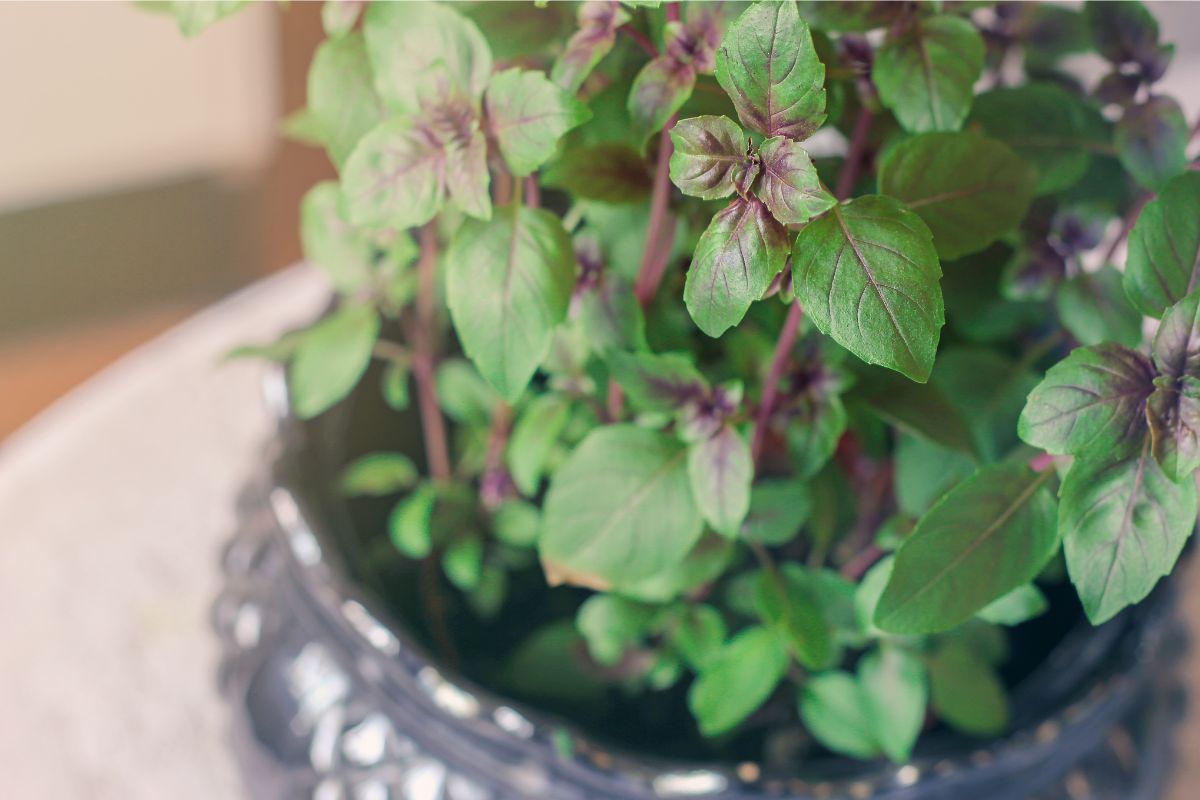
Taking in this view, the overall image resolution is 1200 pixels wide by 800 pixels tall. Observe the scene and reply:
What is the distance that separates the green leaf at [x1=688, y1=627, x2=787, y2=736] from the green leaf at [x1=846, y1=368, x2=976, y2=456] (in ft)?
0.26

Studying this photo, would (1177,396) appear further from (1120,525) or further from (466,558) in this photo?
(466,558)

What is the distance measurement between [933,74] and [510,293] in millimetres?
111

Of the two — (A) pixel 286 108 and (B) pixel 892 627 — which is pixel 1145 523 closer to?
(B) pixel 892 627

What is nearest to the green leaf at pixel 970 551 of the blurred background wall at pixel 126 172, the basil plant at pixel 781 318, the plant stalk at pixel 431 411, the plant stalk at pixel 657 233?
the basil plant at pixel 781 318

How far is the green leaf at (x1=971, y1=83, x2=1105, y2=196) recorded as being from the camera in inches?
12.5

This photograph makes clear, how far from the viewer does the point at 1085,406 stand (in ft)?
0.75

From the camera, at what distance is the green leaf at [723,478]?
11.6 inches

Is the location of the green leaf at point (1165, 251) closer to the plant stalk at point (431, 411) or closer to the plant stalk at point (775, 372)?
the plant stalk at point (775, 372)

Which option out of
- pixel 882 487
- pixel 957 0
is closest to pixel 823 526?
pixel 882 487

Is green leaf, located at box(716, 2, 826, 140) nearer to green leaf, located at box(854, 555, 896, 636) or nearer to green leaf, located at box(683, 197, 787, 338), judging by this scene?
green leaf, located at box(683, 197, 787, 338)

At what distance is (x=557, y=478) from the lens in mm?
316

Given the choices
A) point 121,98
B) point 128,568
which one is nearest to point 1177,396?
point 128,568

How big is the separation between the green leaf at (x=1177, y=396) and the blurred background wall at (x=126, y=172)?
112 centimetres

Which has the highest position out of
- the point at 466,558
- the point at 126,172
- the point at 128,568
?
the point at 466,558
